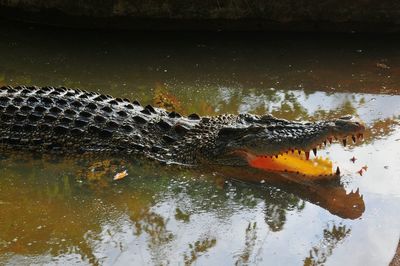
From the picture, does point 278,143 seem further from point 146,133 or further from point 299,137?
point 146,133

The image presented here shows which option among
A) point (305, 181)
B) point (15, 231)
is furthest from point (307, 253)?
point (15, 231)

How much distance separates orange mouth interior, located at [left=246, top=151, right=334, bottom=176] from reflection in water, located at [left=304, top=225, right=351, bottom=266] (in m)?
0.74

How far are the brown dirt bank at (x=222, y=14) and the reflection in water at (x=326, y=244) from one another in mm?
4253

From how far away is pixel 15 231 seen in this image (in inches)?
167

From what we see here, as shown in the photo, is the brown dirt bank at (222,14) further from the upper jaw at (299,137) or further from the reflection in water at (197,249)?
the reflection in water at (197,249)

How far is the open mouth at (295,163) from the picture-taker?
189 inches

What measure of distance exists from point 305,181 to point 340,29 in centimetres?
374

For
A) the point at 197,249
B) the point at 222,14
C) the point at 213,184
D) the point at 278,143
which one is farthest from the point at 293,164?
the point at 222,14

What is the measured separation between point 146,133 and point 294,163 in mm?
1330

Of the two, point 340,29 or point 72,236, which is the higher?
point 340,29

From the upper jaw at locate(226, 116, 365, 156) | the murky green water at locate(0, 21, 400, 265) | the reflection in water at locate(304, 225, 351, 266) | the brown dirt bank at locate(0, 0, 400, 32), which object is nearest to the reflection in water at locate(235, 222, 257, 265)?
the murky green water at locate(0, 21, 400, 265)

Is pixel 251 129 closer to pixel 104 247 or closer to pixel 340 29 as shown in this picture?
pixel 104 247

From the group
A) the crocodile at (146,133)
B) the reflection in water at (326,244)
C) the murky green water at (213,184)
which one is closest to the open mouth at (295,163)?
the crocodile at (146,133)

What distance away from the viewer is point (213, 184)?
15.7ft
